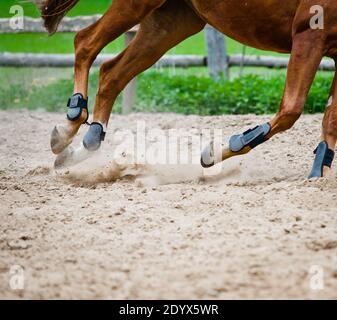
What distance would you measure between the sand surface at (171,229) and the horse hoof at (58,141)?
18cm

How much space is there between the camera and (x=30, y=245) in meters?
3.51

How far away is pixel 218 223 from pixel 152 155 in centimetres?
214

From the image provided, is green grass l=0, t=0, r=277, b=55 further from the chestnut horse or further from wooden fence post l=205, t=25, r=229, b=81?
the chestnut horse

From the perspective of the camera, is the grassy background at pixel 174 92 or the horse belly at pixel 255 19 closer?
the horse belly at pixel 255 19

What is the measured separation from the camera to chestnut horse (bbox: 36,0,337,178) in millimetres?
4465

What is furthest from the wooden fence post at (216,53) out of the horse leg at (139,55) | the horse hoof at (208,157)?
the horse hoof at (208,157)

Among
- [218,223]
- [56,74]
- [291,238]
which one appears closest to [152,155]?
[218,223]

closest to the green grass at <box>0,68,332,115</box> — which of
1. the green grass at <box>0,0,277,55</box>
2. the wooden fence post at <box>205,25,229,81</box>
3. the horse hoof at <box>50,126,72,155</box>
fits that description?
the wooden fence post at <box>205,25,229,81</box>

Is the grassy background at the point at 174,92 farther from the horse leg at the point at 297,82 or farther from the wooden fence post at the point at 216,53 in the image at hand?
the horse leg at the point at 297,82

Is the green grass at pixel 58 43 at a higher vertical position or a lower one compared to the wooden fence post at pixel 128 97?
higher

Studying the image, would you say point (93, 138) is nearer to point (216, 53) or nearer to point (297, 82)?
point (297, 82)

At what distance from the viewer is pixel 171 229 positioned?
12.1ft

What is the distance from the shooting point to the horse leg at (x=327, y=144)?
4.65 m

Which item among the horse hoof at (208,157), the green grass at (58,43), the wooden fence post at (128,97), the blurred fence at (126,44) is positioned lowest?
the horse hoof at (208,157)
